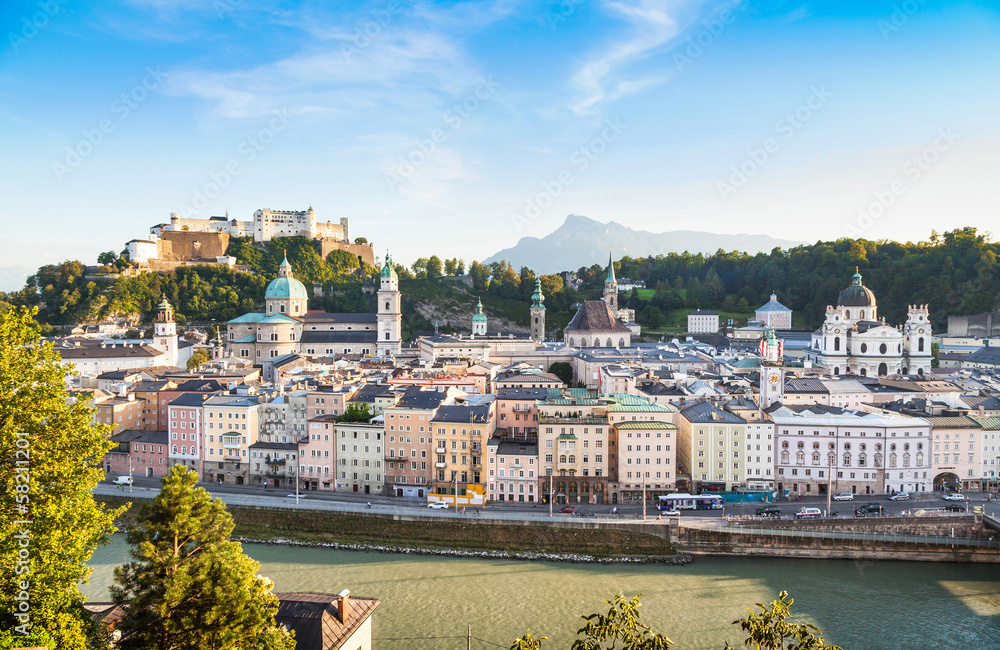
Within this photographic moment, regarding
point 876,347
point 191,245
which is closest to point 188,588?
point 876,347

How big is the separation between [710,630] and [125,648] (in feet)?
45.8

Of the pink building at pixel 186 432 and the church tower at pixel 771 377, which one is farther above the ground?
the church tower at pixel 771 377

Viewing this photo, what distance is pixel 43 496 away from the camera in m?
8.23

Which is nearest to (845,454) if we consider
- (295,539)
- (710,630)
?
(710,630)

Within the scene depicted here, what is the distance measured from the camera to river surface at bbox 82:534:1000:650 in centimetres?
1730

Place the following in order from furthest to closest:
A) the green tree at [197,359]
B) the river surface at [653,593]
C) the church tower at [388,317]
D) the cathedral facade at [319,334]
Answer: the church tower at [388,317] < the cathedral facade at [319,334] < the green tree at [197,359] < the river surface at [653,593]

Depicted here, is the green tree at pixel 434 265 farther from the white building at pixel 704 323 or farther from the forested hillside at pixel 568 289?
the white building at pixel 704 323

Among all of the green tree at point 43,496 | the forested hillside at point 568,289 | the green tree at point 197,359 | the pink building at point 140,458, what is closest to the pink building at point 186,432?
the pink building at point 140,458

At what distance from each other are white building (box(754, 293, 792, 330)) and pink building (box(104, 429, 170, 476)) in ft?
188

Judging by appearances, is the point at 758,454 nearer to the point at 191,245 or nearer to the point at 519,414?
the point at 519,414

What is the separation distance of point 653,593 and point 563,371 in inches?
1189

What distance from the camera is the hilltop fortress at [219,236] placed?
68250 mm

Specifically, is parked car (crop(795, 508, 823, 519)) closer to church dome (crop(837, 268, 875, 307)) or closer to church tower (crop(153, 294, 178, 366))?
church dome (crop(837, 268, 875, 307))

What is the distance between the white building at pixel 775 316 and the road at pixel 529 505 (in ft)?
143
